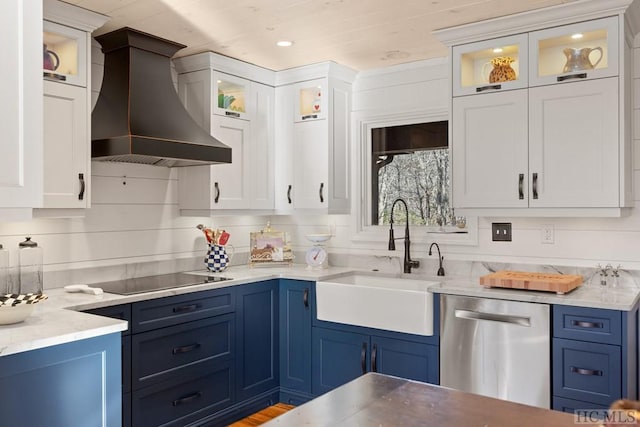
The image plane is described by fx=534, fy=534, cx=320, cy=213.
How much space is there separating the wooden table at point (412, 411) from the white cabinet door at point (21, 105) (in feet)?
4.42

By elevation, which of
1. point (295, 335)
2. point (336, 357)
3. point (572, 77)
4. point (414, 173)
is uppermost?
point (572, 77)

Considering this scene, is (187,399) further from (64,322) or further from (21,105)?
(21,105)

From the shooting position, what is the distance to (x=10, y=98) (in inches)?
76.9

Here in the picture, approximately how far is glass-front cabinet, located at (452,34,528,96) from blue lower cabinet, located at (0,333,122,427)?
95.3 inches

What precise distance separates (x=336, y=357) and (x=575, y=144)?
6.32 ft

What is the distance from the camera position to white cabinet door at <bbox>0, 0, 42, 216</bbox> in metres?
1.94

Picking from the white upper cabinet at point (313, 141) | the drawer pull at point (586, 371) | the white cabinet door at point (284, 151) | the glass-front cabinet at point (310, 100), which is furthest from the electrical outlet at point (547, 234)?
the white cabinet door at point (284, 151)

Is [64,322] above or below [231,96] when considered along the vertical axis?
below

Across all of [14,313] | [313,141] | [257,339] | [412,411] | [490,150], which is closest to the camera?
[412,411]

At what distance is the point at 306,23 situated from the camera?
3.06 m

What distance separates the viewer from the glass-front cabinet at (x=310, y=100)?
3961 millimetres

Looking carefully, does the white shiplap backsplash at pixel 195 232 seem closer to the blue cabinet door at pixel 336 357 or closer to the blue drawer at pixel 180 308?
the blue drawer at pixel 180 308

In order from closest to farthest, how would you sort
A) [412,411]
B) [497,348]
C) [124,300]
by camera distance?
1. [412,411]
2. [124,300]
3. [497,348]

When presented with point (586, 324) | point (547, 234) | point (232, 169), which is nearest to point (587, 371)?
point (586, 324)
